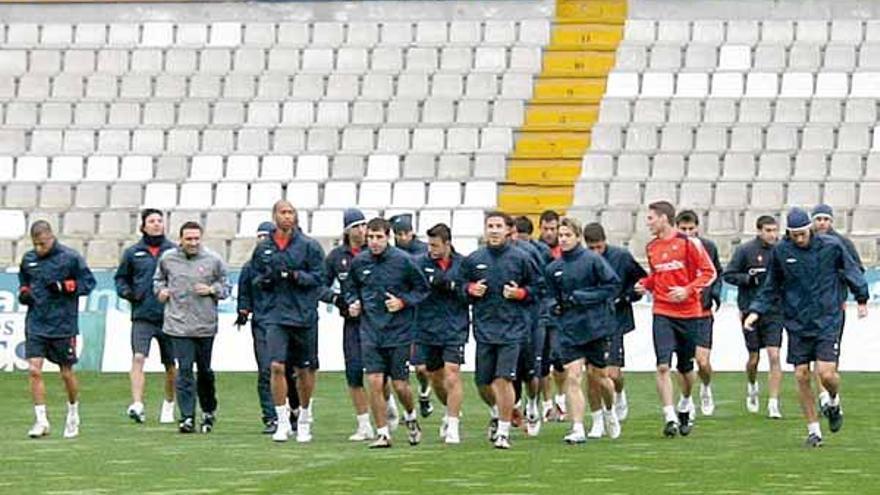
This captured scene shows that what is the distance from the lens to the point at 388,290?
70.3 ft

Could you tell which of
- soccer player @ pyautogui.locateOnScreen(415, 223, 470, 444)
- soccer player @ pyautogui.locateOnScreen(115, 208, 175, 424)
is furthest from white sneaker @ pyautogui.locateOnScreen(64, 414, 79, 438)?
soccer player @ pyautogui.locateOnScreen(415, 223, 470, 444)

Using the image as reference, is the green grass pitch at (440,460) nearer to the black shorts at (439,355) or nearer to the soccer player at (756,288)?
the soccer player at (756,288)

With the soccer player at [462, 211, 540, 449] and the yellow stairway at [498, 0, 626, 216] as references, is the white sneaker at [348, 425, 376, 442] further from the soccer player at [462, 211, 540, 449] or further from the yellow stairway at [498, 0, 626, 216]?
the yellow stairway at [498, 0, 626, 216]

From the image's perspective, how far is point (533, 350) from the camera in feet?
74.5

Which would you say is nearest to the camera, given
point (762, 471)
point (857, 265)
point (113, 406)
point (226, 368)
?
point (762, 471)

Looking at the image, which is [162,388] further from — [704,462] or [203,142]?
[704,462]

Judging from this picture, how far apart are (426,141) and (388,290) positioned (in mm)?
18652

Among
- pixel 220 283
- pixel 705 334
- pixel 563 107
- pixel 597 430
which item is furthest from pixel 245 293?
pixel 563 107

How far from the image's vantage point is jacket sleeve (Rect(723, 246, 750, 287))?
1016 inches

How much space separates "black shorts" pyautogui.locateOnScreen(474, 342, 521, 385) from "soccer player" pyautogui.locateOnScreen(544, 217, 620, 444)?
58 centimetres

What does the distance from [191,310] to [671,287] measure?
4.67m

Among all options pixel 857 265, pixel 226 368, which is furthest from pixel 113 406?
pixel 857 265

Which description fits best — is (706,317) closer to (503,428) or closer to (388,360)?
(503,428)

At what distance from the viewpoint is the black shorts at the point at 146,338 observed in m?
25.2
